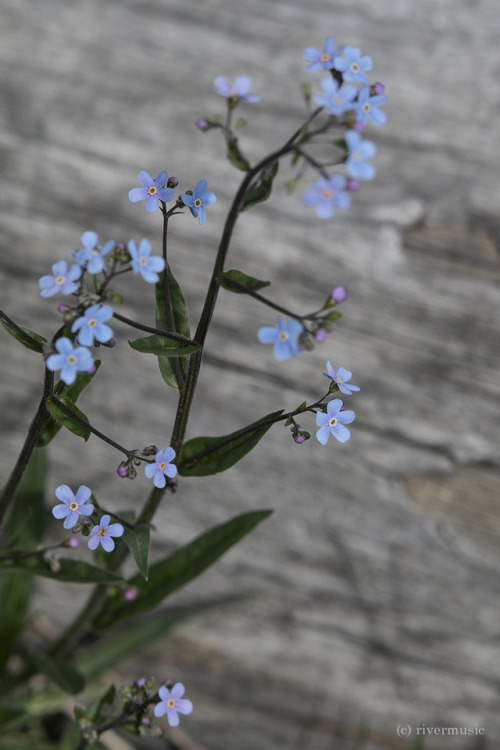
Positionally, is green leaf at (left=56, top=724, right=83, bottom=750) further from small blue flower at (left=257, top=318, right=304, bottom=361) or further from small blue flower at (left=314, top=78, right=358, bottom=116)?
small blue flower at (left=314, top=78, right=358, bottom=116)

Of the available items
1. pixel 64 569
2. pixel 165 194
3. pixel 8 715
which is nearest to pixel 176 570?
pixel 64 569

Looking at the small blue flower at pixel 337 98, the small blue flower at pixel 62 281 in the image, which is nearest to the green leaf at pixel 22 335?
the small blue flower at pixel 62 281

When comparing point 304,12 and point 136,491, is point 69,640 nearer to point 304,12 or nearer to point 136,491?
point 136,491

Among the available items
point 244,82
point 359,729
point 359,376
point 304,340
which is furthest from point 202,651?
point 244,82

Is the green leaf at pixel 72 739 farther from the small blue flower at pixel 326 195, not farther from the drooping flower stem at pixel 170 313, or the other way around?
the small blue flower at pixel 326 195

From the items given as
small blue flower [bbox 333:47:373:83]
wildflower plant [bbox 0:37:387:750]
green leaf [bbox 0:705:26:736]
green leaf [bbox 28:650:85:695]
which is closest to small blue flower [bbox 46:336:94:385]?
wildflower plant [bbox 0:37:387:750]

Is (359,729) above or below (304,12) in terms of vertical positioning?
below
